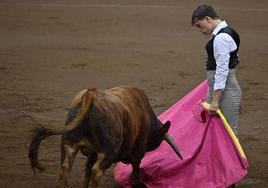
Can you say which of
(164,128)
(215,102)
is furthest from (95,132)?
(215,102)

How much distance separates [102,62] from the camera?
479 inches

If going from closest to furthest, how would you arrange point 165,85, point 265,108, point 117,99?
point 117,99
point 265,108
point 165,85

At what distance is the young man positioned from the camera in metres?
5.46

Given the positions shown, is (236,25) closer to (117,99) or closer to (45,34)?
(45,34)

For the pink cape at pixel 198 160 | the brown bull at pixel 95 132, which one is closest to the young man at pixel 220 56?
the pink cape at pixel 198 160

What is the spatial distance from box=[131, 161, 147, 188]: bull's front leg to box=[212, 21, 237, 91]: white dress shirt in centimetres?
98

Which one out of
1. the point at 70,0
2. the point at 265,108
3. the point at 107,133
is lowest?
the point at 70,0

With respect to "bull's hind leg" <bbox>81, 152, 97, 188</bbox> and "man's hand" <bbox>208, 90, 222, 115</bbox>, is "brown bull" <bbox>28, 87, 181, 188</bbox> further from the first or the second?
"man's hand" <bbox>208, 90, 222, 115</bbox>

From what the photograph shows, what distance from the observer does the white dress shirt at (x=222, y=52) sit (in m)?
5.46

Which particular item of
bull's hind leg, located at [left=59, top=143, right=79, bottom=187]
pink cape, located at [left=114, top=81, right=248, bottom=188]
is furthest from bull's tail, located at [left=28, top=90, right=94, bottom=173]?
pink cape, located at [left=114, top=81, right=248, bottom=188]

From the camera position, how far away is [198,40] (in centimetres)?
1456

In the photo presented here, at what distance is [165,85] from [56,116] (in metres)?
2.39

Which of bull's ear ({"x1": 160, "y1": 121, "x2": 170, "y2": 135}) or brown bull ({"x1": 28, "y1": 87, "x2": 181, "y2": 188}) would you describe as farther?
bull's ear ({"x1": 160, "y1": 121, "x2": 170, "y2": 135})

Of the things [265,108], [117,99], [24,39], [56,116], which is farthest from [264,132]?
[24,39]
